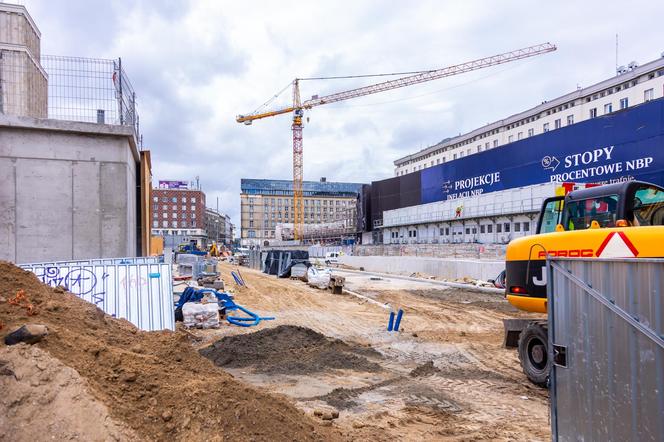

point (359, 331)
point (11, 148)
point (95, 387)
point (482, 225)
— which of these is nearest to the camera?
point (95, 387)

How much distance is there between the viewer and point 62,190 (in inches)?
441

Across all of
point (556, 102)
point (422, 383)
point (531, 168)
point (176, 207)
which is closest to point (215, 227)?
point (176, 207)

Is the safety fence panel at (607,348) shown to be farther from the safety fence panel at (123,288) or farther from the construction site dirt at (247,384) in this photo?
the safety fence panel at (123,288)

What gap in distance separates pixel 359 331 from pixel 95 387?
9.82 metres

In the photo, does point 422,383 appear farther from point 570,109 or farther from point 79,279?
point 570,109

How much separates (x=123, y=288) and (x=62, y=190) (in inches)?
139

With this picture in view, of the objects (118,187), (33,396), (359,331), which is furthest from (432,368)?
(118,187)

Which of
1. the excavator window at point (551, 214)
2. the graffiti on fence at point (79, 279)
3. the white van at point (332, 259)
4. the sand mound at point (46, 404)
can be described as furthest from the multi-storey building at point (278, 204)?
the sand mound at point (46, 404)

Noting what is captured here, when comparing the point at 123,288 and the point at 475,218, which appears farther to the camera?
the point at 475,218

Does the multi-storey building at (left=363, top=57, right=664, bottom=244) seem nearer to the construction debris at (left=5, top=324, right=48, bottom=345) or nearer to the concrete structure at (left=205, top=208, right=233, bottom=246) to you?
the construction debris at (left=5, top=324, right=48, bottom=345)

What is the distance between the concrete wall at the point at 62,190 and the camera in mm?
10852

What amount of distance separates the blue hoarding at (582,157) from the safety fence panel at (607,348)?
39.4 m

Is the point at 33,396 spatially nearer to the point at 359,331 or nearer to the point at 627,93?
the point at 359,331

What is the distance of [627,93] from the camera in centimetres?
5094
